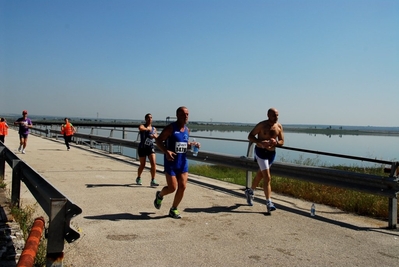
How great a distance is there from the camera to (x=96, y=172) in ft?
39.9

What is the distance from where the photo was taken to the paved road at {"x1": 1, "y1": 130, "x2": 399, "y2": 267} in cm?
478

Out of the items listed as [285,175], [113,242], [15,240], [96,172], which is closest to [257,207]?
[285,175]

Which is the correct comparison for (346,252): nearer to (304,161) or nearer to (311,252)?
(311,252)

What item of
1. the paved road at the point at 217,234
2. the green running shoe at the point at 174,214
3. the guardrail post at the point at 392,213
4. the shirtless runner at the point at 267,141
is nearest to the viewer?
the paved road at the point at 217,234

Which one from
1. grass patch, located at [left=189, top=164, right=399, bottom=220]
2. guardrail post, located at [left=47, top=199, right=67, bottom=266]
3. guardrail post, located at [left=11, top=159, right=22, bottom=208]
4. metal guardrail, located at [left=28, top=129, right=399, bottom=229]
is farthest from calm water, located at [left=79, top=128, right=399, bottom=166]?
guardrail post, located at [left=47, top=199, right=67, bottom=266]

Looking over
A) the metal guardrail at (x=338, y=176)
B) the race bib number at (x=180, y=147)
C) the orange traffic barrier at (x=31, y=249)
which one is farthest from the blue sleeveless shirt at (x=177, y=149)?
the orange traffic barrier at (x=31, y=249)

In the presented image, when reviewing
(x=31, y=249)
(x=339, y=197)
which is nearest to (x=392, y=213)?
(x=339, y=197)

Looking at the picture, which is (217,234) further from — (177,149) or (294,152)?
(294,152)

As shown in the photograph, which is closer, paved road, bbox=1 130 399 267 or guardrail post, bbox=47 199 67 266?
guardrail post, bbox=47 199 67 266

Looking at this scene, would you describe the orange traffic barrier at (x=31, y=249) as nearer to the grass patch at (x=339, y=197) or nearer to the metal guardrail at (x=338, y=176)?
the metal guardrail at (x=338, y=176)

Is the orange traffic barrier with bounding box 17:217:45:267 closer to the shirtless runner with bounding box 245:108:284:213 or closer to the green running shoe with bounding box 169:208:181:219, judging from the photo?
the green running shoe with bounding box 169:208:181:219

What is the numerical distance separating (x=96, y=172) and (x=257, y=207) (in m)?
6.00

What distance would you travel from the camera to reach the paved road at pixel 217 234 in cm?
478

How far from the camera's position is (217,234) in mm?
5816
